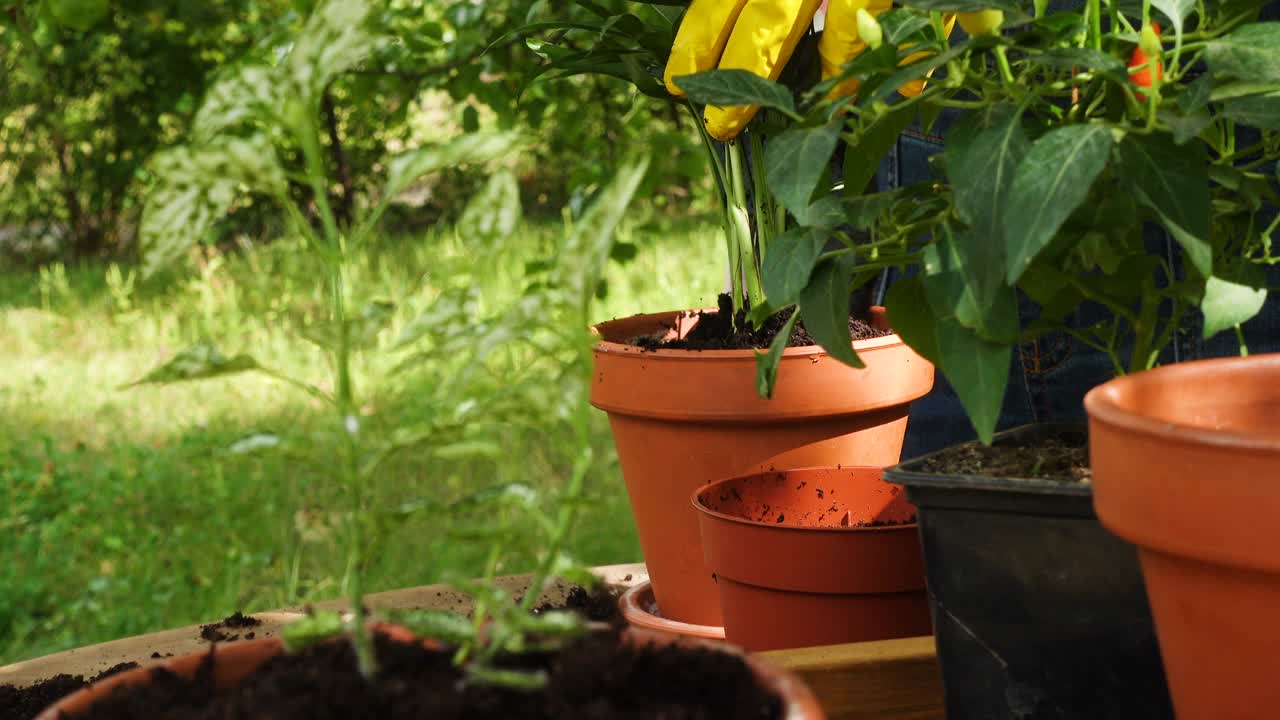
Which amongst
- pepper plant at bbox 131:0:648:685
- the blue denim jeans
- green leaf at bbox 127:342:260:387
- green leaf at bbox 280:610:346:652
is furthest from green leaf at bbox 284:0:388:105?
the blue denim jeans

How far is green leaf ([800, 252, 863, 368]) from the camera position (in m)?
0.87

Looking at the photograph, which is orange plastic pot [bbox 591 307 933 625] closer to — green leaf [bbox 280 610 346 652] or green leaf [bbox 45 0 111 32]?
green leaf [bbox 280 610 346 652]

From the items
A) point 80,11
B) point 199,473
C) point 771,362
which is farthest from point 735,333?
point 199,473

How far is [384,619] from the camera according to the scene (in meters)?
0.59

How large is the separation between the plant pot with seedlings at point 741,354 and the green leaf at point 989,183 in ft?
0.55

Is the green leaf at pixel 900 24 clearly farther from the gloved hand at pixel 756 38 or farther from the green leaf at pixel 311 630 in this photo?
the green leaf at pixel 311 630

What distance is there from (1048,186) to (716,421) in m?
0.53

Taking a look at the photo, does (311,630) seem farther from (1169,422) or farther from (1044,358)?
(1044,358)

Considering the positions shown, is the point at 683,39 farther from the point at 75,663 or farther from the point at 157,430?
the point at 157,430

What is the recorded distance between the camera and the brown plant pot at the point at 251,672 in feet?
1.74

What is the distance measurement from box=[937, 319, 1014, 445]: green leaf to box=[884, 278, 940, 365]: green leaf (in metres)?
0.11

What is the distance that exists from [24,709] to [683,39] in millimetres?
739

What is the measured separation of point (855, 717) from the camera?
2.85ft

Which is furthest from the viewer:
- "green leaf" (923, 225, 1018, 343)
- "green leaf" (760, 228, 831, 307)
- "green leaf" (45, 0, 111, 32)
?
"green leaf" (45, 0, 111, 32)
